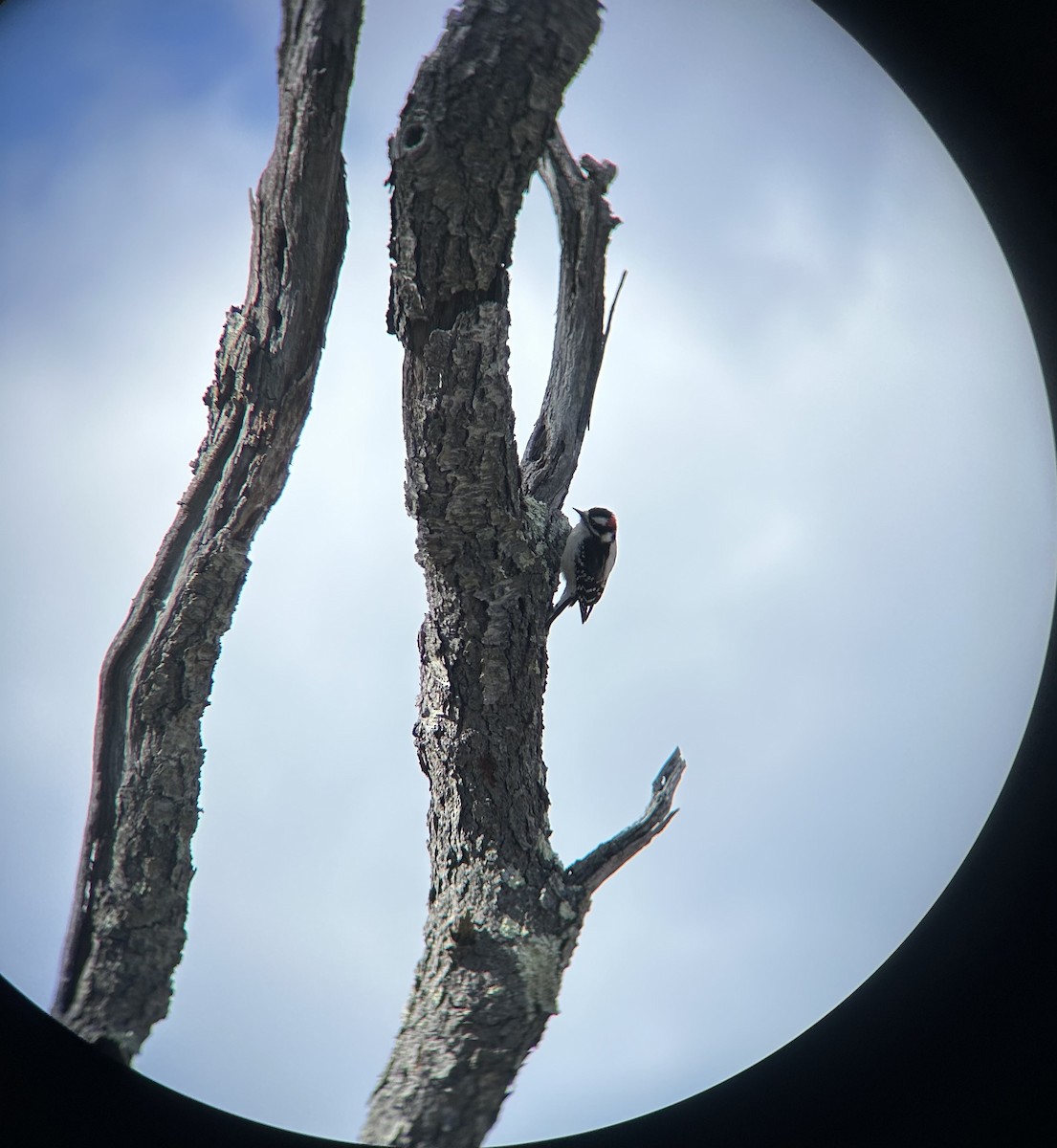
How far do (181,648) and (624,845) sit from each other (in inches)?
33.0

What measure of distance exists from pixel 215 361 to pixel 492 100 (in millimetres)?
632

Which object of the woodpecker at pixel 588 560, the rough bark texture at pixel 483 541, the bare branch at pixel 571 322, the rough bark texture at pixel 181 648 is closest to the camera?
the rough bark texture at pixel 483 541

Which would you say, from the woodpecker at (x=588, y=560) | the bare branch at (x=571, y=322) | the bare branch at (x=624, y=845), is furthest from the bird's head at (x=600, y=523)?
the bare branch at (x=624, y=845)

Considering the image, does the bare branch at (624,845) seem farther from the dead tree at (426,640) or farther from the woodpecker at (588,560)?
the woodpecker at (588,560)

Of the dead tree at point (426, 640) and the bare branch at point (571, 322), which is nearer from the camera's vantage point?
the dead tree at point (426, 640)

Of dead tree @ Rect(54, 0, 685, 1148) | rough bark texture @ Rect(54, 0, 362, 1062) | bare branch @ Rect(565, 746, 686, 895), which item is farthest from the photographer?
bare branch @ Rect(565, 746, 686, 895)

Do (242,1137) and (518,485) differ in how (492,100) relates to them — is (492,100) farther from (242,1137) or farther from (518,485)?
(242,1137)

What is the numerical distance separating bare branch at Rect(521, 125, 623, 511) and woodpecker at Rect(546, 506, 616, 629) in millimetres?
137

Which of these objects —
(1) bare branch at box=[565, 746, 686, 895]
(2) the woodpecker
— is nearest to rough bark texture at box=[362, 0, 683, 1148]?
(1) bare branch at box=[565, 746, 686, 895]

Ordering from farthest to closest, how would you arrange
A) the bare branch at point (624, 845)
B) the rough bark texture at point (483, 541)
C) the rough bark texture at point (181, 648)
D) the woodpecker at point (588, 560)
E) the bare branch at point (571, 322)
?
1. the woodpecker at point (588, 560)
2. the bare branch at point (571, 322)
3. the bare branch at point (624, 845)
4. the rough bark texture at point (181, 648)
5. the rough bark texture at point (483, 541)

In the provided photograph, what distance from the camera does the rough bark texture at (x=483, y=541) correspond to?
3.48 ft

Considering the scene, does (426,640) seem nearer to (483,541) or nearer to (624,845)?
(483,541)

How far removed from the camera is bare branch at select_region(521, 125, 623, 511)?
5.09 feet

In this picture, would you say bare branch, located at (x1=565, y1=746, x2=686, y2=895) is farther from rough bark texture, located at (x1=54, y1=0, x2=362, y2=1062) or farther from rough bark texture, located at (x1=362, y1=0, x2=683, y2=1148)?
rough bark texture, located at (x1=54, y1=0, x2=362, y2=1062)
